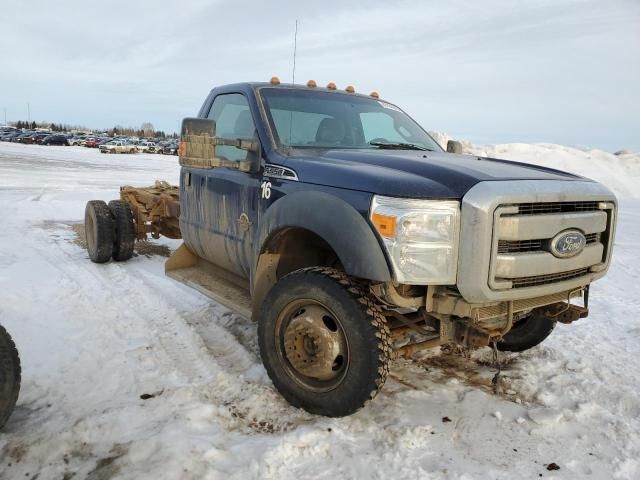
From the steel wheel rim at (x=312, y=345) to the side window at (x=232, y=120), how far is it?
1.33 m

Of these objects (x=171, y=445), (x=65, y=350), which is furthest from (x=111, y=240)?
(x=171, y=445)

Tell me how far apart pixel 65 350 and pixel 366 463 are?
249 cm

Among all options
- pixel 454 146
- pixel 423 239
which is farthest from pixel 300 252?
pixel 454 146

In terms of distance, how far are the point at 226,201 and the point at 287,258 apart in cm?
77

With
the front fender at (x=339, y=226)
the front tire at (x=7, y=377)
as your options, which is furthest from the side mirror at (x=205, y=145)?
the front tire at (x=7, y=377)

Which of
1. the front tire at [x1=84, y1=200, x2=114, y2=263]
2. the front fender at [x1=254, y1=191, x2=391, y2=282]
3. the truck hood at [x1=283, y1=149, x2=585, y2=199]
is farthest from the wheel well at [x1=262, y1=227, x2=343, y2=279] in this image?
the front tire at [x1=84, y1=200, x2=114, y2=263]

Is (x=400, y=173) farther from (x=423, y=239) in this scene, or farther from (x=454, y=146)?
(x=454, y=146)

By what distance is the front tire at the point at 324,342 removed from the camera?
2811 millimetres

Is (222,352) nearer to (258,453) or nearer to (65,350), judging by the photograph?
(65,350)

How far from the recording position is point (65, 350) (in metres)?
3.90

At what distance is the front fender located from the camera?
269 centimetres

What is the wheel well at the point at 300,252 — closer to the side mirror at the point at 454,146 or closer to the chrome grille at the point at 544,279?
the chrome grille at the point at 544,279

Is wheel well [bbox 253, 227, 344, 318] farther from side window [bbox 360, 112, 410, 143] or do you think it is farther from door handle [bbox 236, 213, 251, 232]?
side window [bbox 360, 112, 410, 143]

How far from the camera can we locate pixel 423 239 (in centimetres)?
263
